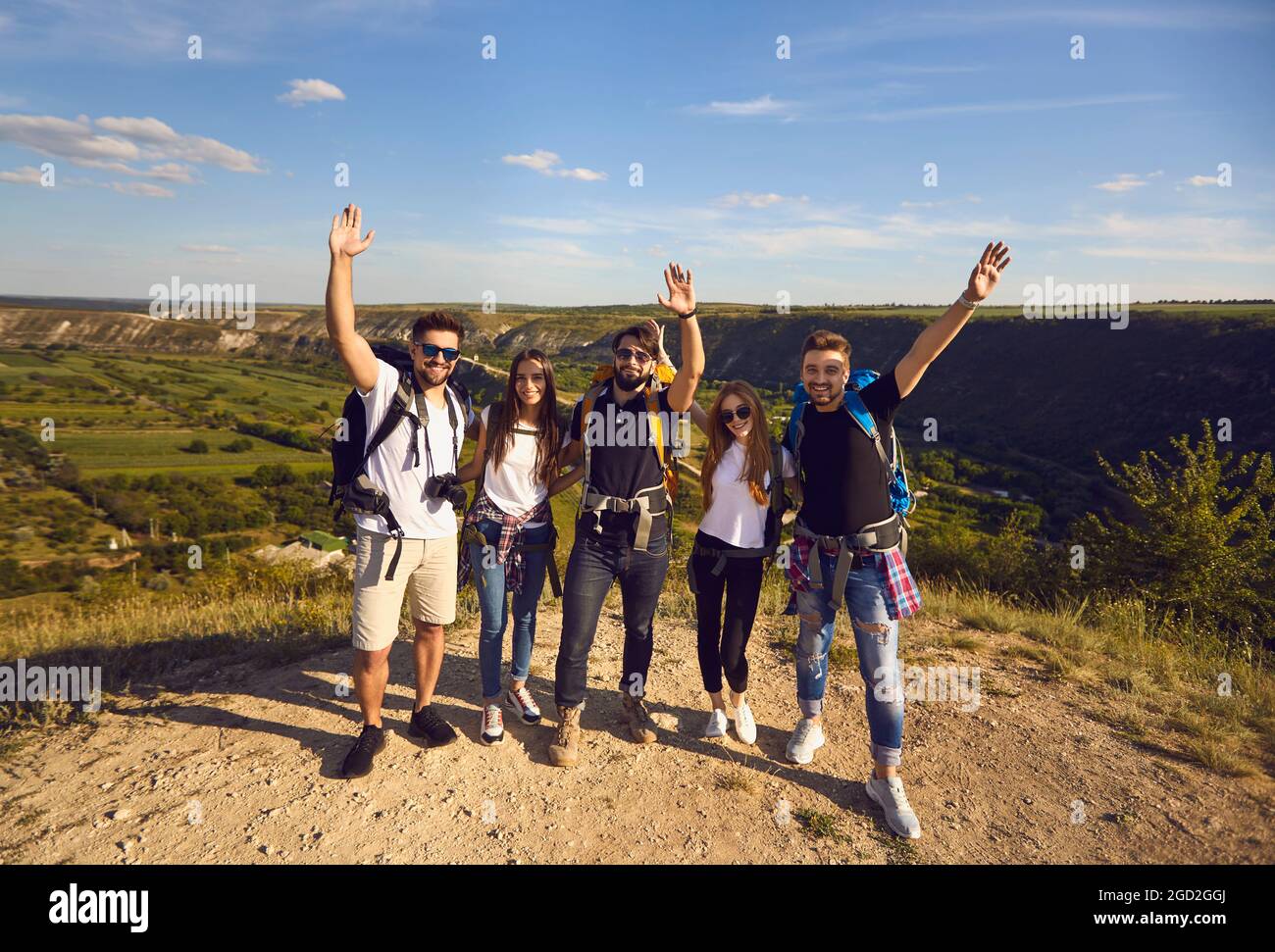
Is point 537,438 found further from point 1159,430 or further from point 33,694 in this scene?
point 1159,430

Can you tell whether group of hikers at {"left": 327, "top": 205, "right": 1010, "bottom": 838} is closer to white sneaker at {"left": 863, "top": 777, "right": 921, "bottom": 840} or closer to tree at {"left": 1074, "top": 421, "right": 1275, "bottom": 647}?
white sneaker at {"left": 863, "top": 777, "right": 921, "bottom": 840}

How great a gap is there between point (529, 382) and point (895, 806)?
9.92ft

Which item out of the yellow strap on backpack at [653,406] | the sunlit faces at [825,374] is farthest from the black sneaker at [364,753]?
the sunlit faces at [825,374]

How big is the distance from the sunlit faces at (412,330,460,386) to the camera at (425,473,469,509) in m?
0.52

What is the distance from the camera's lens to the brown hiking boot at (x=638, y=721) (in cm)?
425

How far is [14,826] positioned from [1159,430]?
70834 mm

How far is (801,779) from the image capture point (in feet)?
12.9

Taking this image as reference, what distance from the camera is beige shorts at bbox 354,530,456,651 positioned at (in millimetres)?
3664

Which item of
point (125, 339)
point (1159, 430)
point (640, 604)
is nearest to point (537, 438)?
point (640, 604)

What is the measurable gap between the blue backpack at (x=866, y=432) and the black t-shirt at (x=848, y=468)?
0.03 meters

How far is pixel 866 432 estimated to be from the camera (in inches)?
134

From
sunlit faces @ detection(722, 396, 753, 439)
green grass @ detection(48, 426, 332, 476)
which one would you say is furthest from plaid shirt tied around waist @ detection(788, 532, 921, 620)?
green grass @ detection(48, 426, 332, 476)

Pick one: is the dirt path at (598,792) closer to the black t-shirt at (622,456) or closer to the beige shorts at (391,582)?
the beige shorts at (391,582)

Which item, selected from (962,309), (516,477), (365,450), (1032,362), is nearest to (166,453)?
(365,450)
